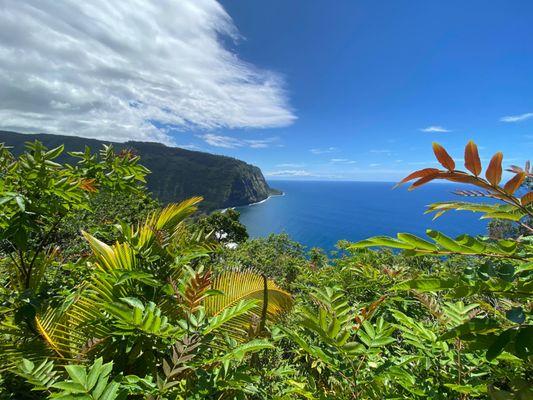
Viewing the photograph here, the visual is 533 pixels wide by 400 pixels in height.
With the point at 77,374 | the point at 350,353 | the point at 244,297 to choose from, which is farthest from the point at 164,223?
the point at 350,353

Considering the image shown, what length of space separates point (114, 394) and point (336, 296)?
115cm

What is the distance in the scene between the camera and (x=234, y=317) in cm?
237

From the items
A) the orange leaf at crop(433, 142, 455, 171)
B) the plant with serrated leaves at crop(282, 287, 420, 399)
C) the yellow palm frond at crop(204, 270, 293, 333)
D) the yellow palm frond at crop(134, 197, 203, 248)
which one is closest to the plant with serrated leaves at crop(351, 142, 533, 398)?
the orange leaf at crop(433, 142, 455, 171)

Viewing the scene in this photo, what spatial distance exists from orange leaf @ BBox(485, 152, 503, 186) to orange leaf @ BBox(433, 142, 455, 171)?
0.29 feet

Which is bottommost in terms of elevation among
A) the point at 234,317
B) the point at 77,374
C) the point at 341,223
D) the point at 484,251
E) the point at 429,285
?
the point at 341,223

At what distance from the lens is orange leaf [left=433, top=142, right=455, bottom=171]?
0.75 metres

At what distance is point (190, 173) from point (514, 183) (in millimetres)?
147441

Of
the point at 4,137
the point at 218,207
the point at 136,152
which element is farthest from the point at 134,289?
the point at 4,137

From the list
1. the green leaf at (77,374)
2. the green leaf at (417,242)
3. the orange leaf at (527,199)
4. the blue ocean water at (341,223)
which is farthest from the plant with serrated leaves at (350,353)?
the blue ocean water at (341,223)

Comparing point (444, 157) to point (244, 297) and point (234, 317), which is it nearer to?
point (234, 317)

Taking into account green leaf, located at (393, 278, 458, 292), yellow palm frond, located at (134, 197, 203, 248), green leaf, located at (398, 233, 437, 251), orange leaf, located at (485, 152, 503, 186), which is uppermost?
orange leaf, located at (485, 152, 503, 186)

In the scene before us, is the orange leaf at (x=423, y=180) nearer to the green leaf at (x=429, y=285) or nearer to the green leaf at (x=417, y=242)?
the green leaf at (x=417, y=242)

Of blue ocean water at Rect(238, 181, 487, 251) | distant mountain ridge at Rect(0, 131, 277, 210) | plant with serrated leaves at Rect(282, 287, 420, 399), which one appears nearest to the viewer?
plant with serrated leaves at Rect(282, 287, 420, 399)

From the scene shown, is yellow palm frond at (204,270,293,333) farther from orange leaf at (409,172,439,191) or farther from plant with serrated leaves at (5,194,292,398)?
orange leaf at (409,172,439,191)
